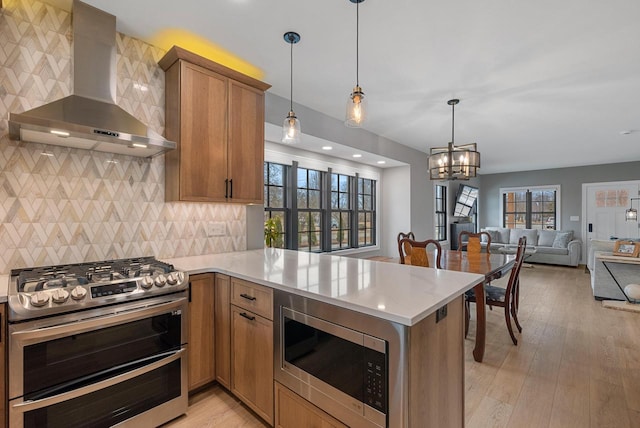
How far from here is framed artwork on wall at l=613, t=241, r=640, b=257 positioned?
13.3 ft

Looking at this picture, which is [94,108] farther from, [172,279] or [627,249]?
[627,249]

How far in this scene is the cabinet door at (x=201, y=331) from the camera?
2004mm

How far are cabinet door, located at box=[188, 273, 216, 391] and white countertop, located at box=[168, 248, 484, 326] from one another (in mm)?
106

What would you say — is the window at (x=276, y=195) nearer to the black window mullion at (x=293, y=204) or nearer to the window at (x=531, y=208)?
the black window mullion at (x=293, y=204)

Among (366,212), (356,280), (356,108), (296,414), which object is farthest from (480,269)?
(366,212)

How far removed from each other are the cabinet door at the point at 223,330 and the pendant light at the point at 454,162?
2.79 metres

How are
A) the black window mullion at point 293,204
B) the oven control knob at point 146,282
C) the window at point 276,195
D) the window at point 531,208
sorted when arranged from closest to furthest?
1. the oven control knob at point 146,282
2. the window at point 276,195
3. the black window mullion at point 293,204
4. the window at point 531,208

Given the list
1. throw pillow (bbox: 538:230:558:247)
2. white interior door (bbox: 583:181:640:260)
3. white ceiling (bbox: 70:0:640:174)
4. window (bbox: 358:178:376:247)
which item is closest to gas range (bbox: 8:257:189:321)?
white ceiling (bbox: 70:0:640:174)

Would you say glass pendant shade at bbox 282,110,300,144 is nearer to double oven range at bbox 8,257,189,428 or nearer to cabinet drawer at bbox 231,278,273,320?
cabinet drawer at bbox 231,278,273,320

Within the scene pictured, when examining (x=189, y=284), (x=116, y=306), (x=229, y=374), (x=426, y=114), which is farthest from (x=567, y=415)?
(x=426, y=114)

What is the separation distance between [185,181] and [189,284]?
2.70 ft

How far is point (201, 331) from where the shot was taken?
2041 millimetres

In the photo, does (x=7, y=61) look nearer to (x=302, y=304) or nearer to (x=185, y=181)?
(x=185, y=181)

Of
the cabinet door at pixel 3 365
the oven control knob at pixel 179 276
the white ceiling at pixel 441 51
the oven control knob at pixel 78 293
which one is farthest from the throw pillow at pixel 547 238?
the cabinet door at pixel 3 365
